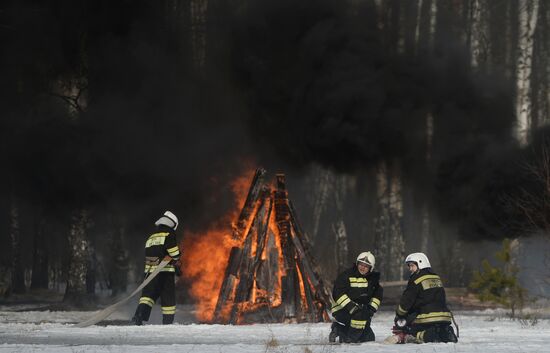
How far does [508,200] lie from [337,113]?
3.37 meters

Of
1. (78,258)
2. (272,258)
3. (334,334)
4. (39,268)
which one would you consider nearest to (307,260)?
(272,258)

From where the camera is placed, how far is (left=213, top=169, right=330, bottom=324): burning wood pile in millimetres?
16031

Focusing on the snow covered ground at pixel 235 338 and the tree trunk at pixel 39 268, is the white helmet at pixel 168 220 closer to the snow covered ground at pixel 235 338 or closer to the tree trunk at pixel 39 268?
the snow covered ground at pixel 235 338

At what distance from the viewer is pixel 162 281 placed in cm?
1566

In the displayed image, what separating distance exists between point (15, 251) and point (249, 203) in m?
12.0

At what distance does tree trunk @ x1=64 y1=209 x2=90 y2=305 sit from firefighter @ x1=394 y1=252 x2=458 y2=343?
Answer: 984 centimetres

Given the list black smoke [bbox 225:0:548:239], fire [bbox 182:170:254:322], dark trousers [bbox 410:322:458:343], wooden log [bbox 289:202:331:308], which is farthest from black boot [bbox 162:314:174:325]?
dark trousers [bbox 410:322:458:343]

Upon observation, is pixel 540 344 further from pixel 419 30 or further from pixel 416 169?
pixel 419 30

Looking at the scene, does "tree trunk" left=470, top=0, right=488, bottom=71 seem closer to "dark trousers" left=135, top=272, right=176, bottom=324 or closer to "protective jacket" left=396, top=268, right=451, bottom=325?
"dark trousers" left=135, top=272, right=176, bottom=324

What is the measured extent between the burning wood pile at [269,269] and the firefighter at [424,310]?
3.91 m

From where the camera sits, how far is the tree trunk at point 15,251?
25453 millimetres

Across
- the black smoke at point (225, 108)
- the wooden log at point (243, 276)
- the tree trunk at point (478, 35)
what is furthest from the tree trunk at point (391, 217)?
the wooden log at point (243, 276)

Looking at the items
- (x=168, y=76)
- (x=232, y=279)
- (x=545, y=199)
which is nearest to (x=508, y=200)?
(x=545, y=199)

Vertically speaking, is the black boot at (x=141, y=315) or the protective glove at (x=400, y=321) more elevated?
the protective glove at (x=400, y=321)
